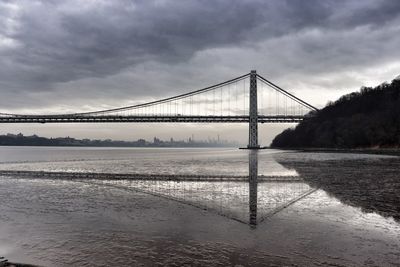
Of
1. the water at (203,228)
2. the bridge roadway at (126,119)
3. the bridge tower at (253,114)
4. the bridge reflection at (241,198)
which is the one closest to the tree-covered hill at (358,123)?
the bridge roadway at (126,119)

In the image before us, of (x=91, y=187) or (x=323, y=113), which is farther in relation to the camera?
(x=323, y=113)

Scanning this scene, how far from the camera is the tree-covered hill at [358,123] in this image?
71688 mm

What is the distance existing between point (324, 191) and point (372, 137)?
66561 mm

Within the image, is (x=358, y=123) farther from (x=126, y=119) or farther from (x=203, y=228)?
(x=203, y=228)

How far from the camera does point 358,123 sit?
270ft

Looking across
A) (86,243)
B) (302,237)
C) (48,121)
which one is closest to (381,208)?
(302,237)

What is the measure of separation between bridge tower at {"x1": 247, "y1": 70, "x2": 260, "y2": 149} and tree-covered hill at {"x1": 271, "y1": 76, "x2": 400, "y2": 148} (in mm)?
17577

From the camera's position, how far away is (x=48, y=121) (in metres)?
89.2

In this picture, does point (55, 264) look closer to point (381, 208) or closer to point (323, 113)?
point (381, 208)

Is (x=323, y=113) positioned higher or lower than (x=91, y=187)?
higher

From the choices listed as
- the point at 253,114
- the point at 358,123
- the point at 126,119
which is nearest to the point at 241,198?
the point at 358,123

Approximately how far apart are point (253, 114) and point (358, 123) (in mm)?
29186

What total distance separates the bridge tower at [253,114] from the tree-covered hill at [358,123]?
17.6m

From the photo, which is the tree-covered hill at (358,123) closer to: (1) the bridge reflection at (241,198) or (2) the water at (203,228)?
(1) the bridge reflection at (241,198)
